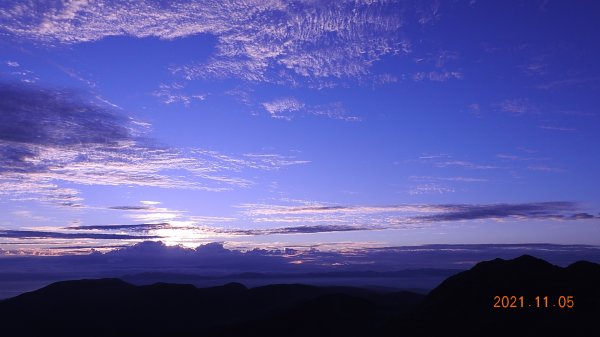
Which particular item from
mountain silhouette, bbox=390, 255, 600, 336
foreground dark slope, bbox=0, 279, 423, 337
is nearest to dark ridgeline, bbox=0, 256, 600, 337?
mountain silhouette, bbox=390, 255, 600, 336

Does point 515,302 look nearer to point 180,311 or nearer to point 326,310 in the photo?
point 326,310

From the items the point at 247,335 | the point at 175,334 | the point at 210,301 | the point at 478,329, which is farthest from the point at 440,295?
the point at 210,301

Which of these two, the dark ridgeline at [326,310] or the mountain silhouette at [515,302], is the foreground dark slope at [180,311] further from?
the mountain silhouette at [515,302]

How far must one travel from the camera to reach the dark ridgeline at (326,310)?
74.6 metres

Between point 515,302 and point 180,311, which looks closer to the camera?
point 515,302

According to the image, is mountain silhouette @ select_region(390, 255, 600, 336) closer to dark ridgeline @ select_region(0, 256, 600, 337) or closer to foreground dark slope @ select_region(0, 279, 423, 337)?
dark ridgeline @ select_region(0, 256, 600, 337)

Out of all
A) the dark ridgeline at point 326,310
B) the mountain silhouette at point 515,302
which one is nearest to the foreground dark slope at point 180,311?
the dark ridgeline at point 326,310

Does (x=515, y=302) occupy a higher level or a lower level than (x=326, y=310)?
higher

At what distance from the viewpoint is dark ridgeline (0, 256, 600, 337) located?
7460 centimetres

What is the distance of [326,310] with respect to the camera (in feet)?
444

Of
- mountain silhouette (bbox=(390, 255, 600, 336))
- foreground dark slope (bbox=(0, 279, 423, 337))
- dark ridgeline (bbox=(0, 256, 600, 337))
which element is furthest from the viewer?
foreground dark slope (bbox=(0, 279, 423, 337))

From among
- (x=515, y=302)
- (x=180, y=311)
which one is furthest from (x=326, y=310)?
(x=180, y=311)

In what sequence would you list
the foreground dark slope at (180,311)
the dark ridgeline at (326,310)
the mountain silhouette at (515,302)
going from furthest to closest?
the foreground dark slope at (180,311)
the dark ridgeline at (326,310)
the mountain silhouette at (515,302)

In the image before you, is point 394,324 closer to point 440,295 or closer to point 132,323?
point 440,295
